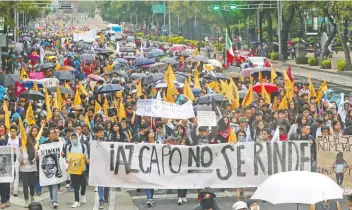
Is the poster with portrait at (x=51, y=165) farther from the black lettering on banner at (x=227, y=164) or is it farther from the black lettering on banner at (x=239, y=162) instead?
the black lettering on banner at (x=239, y=162)

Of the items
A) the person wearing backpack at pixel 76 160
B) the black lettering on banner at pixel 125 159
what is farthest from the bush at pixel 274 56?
the black lettering on banner at pixel 125 159

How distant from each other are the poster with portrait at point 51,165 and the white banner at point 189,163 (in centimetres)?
68

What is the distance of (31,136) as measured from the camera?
1600 cm

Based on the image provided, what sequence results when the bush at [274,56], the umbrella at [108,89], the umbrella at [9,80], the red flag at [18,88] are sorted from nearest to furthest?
the umbrella at [108,89], the red flag at [18,88], the umbrella at [9,80], the bush at [274,56]

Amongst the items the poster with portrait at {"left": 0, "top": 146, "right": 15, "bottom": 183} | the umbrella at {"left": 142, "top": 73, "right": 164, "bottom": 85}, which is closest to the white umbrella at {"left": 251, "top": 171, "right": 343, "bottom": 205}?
the poster with portrait at {"left": 0, "top": 146, "right": 15, "bottom": 183}

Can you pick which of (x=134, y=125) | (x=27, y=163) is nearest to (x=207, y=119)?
(x=134, y=125)

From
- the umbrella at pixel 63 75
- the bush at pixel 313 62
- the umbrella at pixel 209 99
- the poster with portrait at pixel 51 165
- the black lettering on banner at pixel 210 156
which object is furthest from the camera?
the bush at pixel 313 62

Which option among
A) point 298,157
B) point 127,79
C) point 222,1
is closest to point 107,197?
point 298,157

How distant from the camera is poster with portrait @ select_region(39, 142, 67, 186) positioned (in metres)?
15.6

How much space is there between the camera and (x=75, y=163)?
15.4m

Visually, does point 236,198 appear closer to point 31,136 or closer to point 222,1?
point 31,136

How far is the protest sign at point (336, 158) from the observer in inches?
602

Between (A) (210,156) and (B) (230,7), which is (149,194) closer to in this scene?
(A) (210,156)

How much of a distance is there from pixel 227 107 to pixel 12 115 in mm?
4721
